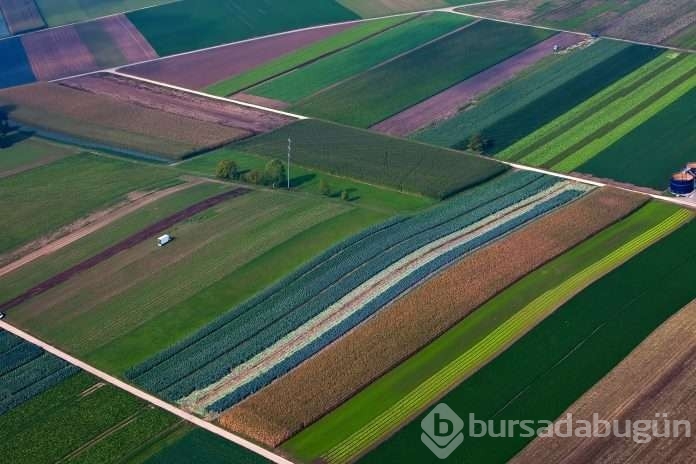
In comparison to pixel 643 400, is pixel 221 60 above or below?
above

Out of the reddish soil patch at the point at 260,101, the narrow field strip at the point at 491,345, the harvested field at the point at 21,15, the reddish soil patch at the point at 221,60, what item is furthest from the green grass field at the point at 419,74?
the harvested field at the point at 21,15

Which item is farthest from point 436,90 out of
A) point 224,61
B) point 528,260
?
point 528,260

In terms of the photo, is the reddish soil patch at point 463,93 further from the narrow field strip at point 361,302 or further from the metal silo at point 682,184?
the metal silo at point 682,184

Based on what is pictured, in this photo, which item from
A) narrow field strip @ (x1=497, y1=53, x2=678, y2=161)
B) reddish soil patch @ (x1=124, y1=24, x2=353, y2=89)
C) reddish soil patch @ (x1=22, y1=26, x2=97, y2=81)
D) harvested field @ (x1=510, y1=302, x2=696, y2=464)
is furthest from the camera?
reddish soil patch @ (x1=22, y1=26, x2=97, y2=81)

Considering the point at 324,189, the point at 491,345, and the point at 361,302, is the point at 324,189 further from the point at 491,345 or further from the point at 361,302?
the point at 491,345

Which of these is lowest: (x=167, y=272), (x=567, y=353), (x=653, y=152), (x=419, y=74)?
(x=567, y=353)

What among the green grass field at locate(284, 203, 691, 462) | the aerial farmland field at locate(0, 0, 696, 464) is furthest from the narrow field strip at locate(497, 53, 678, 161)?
the green grass field at locate(284, 203, 691, 462)

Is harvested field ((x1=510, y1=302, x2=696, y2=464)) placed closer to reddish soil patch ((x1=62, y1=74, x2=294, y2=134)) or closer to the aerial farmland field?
the aerial farmland field

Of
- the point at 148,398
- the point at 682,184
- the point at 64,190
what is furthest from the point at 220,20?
the point at 148,398
